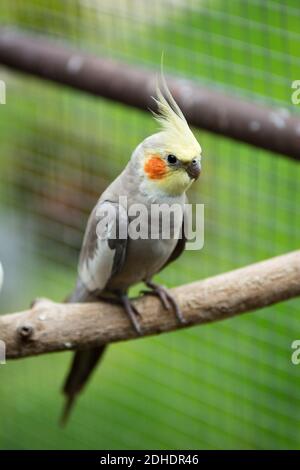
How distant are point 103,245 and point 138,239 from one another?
0.06 metres

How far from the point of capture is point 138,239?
120 cm

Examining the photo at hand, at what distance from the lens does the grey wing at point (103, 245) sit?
1.13 m

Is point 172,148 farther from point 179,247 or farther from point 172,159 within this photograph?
point 179,247

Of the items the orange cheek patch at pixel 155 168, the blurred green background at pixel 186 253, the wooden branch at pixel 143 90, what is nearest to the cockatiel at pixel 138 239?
the orange cheek patch at pixel 155 168

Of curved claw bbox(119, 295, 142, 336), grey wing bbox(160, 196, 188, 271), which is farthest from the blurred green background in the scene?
curved claw bbox(119, 295, 142, 336)

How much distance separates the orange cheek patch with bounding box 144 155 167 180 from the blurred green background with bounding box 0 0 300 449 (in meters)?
0.90

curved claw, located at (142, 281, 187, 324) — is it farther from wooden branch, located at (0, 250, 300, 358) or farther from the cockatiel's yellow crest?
the cockatiel's yellow crest

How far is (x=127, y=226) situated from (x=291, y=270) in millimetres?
260

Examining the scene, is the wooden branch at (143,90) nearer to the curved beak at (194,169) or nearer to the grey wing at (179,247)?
the grey wing at (179,247)

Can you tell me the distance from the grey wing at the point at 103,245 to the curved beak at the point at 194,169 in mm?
245

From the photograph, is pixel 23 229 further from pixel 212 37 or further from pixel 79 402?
pixel 212 37

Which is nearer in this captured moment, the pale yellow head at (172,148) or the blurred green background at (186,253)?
the pale yellow head at (172,148)

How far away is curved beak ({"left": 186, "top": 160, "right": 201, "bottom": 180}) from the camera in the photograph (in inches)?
33.6

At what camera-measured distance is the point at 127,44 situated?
2242 mm
